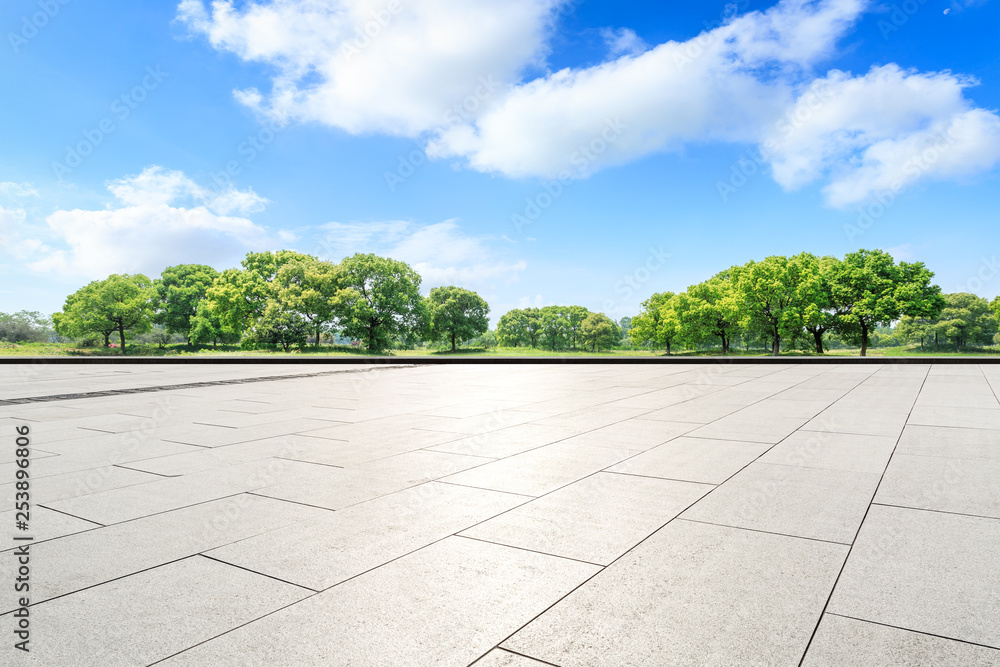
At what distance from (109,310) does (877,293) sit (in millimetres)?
78524

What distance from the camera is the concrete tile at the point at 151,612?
2.44 meters

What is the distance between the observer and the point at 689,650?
2432 millimetres

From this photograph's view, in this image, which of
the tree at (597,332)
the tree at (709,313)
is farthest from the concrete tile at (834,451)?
the tree at (597,332)

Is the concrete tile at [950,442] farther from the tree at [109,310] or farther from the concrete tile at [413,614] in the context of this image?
the tree at [109,310]

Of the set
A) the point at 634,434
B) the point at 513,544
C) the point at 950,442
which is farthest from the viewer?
the point at 634,434

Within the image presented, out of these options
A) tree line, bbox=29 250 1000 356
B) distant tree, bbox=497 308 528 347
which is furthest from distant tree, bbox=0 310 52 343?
distant tree, bbox=497 308 528 347

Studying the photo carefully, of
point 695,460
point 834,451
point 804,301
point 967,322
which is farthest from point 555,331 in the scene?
point 695,460

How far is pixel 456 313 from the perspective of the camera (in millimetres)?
74625

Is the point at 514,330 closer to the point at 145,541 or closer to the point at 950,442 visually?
the point at 950,442

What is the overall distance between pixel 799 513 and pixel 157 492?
558cm

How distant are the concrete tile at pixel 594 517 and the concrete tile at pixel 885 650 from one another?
1207mm

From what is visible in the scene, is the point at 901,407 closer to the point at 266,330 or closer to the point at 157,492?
the point at 157,492

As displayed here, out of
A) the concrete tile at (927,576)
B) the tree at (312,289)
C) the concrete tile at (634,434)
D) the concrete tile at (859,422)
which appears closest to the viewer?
the concrete tile at (927,576)

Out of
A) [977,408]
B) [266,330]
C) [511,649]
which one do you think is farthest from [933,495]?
[266,330]
